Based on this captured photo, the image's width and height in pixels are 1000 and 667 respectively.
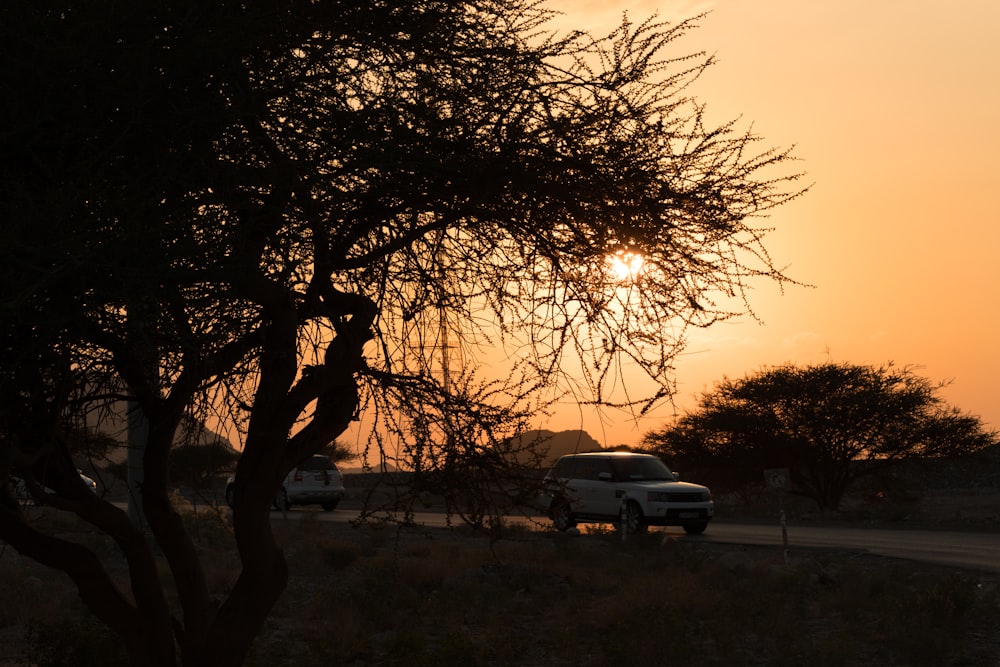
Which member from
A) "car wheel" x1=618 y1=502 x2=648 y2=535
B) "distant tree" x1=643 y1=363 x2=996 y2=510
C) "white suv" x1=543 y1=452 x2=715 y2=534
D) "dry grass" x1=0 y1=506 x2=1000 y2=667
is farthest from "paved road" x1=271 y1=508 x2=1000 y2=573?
"distant tree" x1=643 y1=363 x2=996 y2=510

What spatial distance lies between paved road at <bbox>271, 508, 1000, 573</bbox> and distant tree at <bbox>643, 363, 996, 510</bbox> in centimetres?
1285

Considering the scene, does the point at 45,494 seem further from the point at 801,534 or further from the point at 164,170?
the point at 801,534

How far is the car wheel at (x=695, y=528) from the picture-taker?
26.1 metres

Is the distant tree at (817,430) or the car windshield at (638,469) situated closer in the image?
the car windshield at (638,469)

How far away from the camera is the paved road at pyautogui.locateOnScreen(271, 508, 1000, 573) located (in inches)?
792

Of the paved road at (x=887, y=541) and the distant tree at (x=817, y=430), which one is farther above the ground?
the distant tree at (x=817, y=430)

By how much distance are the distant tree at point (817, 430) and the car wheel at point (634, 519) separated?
1901 cm

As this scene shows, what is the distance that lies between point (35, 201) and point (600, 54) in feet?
10.4

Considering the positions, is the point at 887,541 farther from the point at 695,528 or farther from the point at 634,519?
the point at 634,519

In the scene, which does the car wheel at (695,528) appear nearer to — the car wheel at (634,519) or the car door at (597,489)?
the car wheel at (634,519)

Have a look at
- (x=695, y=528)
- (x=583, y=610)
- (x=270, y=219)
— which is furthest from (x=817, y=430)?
(x=270, y=219)

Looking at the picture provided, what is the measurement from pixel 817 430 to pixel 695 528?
1826cm

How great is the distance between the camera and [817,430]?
4316cm

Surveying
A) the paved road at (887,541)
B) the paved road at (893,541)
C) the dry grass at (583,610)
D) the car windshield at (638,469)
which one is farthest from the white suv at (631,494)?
the dry grass at (583,610)
